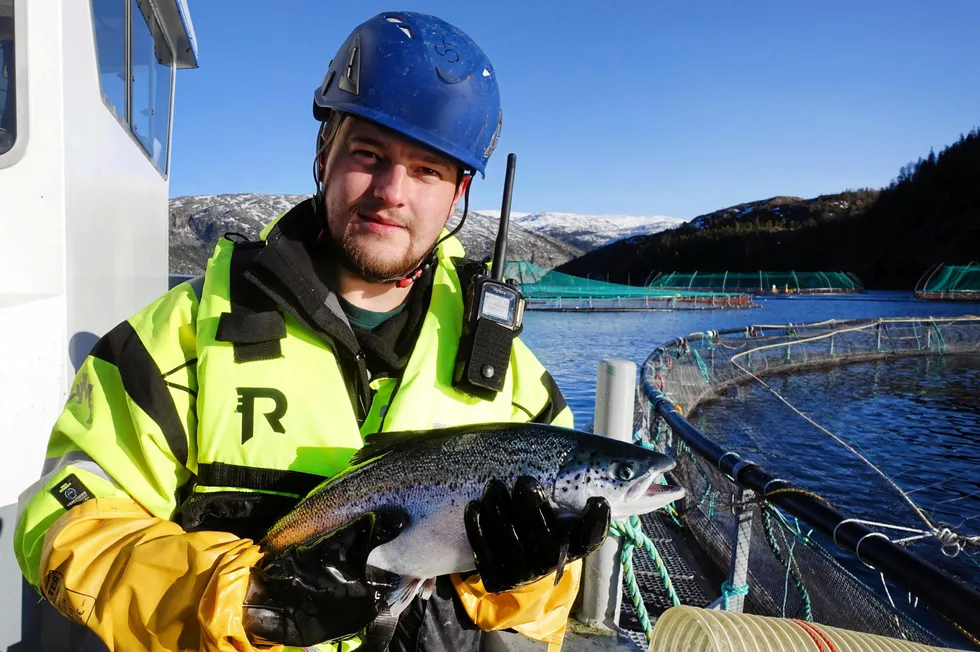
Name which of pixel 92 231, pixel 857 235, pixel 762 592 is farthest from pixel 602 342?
pixel 857 235

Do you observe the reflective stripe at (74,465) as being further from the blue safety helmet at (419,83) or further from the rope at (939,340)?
the rope at (939,340)

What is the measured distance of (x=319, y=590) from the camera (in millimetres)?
1948

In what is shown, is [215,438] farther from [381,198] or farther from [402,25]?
[402,25]

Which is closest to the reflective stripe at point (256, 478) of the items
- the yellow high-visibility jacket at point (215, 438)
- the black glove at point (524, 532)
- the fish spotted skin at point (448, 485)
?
the yellow high-visibility jacket at point (215, 438)

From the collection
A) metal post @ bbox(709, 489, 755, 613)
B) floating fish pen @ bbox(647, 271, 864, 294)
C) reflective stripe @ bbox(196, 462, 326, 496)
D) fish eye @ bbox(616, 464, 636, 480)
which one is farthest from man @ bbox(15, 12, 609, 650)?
floating fish pen @ bbox(647, 271, 864, 294)

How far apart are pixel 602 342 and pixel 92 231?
28.8m

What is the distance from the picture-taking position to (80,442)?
2.04 metres

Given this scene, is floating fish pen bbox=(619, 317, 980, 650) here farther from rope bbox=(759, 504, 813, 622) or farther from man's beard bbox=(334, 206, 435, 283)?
man's beard bbox=(334, 206, 435, 283)

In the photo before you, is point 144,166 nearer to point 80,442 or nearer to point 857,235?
point 80,442

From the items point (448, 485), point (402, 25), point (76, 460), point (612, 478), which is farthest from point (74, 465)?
point (402, 25)

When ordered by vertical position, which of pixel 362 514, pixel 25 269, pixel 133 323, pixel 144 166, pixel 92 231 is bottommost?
pixel 362 514

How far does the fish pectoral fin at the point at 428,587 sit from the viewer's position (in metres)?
2.24

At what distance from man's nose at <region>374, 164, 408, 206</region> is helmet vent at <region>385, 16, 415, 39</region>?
1.84 feet

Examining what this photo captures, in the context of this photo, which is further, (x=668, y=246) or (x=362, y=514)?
(x=668, y=246)
